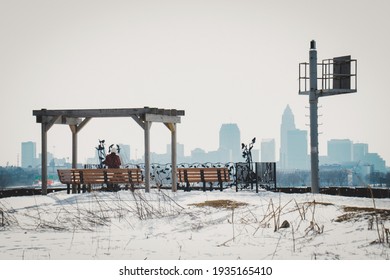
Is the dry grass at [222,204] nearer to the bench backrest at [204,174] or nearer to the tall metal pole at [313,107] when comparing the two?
the bench backrest at [204,174]

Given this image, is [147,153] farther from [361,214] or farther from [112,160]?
[361,214]

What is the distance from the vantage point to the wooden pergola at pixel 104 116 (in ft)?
61.8

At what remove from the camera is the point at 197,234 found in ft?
35.1

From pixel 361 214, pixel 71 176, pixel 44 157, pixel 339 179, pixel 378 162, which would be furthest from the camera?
pixel 339 179

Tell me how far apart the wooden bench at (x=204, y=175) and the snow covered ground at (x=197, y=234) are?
6.60 m

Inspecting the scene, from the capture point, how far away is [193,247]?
9.76 m

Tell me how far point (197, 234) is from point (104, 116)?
30.3 feet

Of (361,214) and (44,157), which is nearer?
(361,214)

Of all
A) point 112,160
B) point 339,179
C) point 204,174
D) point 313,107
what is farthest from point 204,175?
point 339,179

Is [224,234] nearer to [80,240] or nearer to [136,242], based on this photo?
[136,242]

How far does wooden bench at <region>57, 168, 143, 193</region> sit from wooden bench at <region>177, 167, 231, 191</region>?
2.38 meters

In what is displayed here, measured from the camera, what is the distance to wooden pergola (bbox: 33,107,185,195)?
18.8 m

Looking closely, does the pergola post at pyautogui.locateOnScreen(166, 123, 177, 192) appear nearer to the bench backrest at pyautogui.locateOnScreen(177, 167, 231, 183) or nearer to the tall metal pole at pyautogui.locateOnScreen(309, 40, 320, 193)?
the bench backrest at pyautogui.locateOnScreen(177, 167, 231, 183)

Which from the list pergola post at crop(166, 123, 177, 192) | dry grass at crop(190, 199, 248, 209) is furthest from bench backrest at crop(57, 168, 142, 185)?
dry grass at crop(190, 199, 248, 209)
